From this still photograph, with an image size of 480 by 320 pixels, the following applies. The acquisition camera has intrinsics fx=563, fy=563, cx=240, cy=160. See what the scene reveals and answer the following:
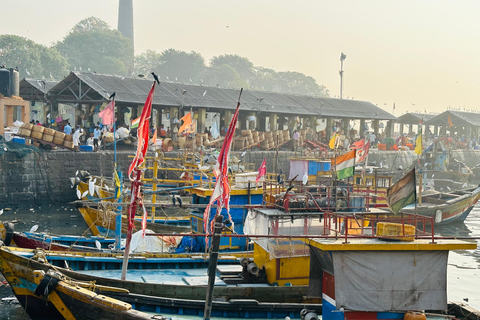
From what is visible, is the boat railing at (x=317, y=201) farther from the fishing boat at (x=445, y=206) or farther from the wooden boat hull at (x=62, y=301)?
the fishing boat at (x=445, y=206)

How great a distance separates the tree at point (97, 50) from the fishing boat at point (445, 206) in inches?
2689

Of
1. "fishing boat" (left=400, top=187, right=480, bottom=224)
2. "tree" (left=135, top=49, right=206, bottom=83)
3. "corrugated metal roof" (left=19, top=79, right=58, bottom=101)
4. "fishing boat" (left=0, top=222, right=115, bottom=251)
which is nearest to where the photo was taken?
"fishing boat" (left=0, top=222, right=115, bottom=251)

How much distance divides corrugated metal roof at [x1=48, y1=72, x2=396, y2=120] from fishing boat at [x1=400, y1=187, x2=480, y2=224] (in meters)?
16.4

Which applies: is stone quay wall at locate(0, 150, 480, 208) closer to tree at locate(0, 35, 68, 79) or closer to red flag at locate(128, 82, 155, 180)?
red flag at locate(128, 82, 155, 180)

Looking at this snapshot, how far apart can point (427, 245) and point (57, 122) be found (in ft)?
101

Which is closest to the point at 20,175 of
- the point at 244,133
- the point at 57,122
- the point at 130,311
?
the point at 57,122

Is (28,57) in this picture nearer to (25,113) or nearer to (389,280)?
(25,113)

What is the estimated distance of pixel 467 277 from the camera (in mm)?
19281

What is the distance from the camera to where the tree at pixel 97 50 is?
9162cm

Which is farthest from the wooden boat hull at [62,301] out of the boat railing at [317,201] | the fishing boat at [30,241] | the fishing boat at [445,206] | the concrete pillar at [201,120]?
the concrete pillar at [201,120]

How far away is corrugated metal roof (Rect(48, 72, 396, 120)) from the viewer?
36.0 metres

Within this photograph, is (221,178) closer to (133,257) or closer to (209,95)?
(133,257)

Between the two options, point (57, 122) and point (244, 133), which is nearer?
point (57, 122)

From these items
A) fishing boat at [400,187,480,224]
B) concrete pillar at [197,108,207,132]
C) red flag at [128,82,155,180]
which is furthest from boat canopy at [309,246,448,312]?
concrete pillar at [197,108,207,132]
